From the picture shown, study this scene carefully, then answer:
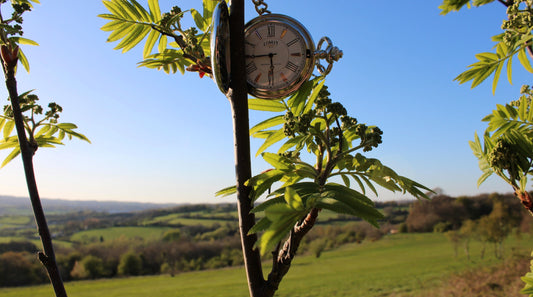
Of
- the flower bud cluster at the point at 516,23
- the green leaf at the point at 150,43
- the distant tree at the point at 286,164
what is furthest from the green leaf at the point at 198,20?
the flower bud cluster at the point at 516,23

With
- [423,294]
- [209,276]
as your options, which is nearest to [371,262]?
Result: [423,294]

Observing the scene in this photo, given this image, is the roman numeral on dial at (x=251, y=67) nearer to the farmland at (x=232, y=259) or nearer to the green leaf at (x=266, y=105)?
the green leaf at (x=266, y=105)

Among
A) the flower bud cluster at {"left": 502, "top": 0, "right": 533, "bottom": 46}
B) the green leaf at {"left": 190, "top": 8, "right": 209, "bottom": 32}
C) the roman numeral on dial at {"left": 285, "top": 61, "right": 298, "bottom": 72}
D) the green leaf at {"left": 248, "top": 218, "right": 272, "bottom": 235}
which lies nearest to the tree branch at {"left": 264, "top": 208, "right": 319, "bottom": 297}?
the green leaf at {"left": 248, "top": 218, "right": 272, "bottom": 235}

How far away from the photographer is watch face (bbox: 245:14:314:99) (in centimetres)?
88

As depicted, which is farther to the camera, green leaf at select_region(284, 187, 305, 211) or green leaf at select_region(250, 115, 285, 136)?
green leaf at select_region(250, 115, 285, 136)

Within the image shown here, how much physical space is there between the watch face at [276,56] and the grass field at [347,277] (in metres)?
25.3

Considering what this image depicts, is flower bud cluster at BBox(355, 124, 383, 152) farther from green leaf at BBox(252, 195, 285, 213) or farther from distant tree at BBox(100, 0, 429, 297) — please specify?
green leaf at BBox(252, 195, 285, 213)

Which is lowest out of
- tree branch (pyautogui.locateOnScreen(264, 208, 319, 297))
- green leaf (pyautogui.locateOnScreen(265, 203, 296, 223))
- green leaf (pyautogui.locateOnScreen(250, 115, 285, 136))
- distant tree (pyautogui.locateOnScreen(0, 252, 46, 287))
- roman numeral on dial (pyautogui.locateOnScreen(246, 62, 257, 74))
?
distant tree (pyautogui.locateOnScreen(0, 252, 46, 287))

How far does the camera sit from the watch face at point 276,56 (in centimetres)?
88

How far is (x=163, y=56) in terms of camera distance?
3.15 feet

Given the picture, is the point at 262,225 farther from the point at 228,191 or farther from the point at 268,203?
the point at 228,191

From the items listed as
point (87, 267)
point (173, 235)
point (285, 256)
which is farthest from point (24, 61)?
point (173, 235)

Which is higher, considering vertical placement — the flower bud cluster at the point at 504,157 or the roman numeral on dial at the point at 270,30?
the roman numeral on dial at the point at 270,30

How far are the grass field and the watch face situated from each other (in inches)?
997
